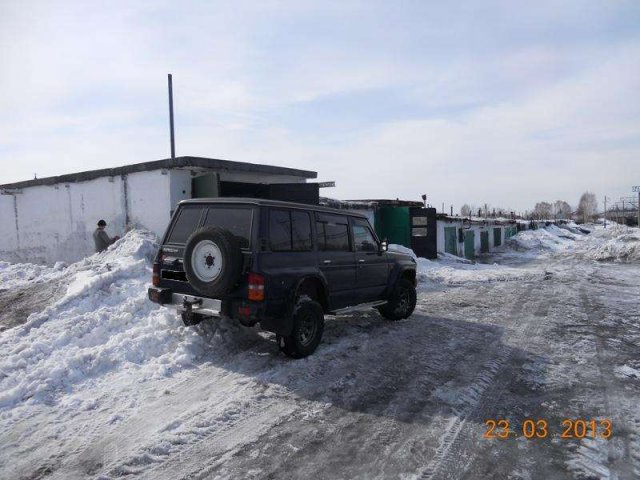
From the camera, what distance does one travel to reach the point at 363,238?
25.3ft

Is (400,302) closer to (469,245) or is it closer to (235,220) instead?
(235,220)

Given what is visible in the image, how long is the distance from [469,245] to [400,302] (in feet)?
79.5

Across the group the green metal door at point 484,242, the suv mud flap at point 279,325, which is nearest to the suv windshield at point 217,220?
the suv mud flap at point 279,325

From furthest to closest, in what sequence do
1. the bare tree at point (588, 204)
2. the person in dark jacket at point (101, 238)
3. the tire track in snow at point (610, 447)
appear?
the bare tree at point (588, 204) → the person in dark jacket at point (101, 238) → the tire track in snow at point (610, 447)

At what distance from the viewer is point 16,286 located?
1020 centimetres

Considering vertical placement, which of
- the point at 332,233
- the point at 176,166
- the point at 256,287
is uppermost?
the point at 176,166

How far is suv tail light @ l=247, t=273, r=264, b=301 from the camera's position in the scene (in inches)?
213

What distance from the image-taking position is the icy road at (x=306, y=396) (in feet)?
11.8

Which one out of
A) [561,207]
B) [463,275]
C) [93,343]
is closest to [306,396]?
[93,343]

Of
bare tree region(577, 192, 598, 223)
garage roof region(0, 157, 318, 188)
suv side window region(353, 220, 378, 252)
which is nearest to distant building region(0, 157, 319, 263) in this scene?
garage roof region(0, 157, 318, 188)

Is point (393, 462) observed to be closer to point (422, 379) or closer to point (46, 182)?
point (422, 379)

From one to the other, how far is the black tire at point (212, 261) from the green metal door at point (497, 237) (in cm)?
3853

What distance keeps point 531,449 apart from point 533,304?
25.6 ft

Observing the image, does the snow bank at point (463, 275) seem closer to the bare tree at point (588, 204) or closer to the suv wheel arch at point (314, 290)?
the suv wheel arch at point (314, 290)
